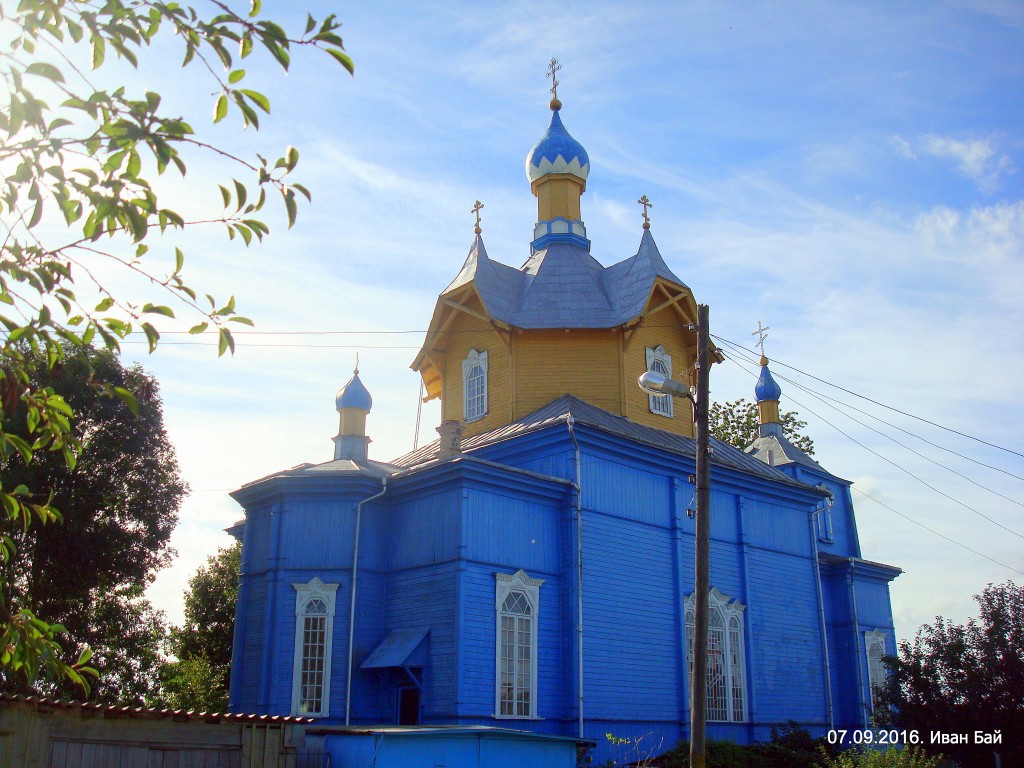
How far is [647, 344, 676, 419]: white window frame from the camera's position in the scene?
20.8 meters

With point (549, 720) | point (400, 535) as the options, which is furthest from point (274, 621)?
point (549, 720)

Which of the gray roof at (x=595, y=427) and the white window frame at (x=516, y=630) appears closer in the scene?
the white window frame at (x=516, y=630)

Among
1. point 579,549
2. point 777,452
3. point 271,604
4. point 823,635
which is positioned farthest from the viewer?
point 777,452

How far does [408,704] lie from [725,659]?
6458 mm

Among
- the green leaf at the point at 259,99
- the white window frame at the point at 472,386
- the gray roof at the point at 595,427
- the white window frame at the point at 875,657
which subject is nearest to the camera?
the green leaf at the point at 259,99

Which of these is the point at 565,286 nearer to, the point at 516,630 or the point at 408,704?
the point at 516,630

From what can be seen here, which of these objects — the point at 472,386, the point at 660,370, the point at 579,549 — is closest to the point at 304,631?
the point at 579,549

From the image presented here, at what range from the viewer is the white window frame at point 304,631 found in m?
15.8

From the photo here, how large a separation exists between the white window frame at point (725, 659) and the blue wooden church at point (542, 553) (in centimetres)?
4

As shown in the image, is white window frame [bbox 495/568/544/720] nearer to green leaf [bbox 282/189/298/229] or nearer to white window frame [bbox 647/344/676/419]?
white window frame [bbox 647/344/676/419]

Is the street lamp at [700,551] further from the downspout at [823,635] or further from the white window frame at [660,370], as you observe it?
the downspout at [823,635]

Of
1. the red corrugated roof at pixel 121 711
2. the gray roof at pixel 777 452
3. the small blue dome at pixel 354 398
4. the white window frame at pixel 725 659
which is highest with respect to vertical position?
the gray roof at pixel 777 452

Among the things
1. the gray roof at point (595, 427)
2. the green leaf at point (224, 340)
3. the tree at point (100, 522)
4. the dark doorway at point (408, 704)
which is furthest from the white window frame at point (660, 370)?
the green leaf at point (224, 340)

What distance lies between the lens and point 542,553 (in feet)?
55.0
